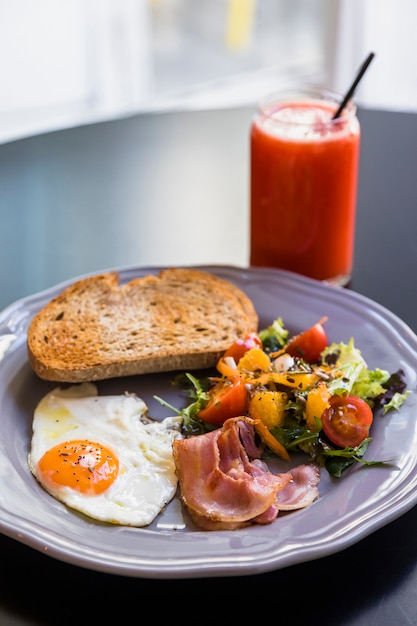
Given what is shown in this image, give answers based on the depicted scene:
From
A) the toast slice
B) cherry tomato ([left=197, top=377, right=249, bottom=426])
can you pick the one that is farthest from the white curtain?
cherry tomato ([left=197, top=377, right=249, bottom=426])

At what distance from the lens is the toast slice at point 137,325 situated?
8.18 ft

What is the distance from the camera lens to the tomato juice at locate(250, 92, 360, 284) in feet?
9.02

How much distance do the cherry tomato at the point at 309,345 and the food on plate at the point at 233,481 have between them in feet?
1.47

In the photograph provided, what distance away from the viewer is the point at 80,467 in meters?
→ 2.05

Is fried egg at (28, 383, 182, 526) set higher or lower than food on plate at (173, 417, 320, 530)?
lower

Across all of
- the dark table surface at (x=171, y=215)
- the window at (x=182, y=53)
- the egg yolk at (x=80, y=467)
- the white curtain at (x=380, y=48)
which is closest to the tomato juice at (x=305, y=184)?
the dark table surface at (x=171, y=215)

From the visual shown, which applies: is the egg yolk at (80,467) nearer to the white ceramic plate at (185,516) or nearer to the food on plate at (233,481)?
the white ceramic plate at (185,516)

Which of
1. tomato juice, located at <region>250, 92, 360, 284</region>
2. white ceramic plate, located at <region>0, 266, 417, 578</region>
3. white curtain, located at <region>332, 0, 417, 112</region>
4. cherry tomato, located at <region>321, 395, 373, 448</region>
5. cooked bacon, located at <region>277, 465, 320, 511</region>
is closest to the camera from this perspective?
white ceramic plate, located at <region>0, 266, 417, 578</region>

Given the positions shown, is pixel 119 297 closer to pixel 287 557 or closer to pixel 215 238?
pixel 215 238

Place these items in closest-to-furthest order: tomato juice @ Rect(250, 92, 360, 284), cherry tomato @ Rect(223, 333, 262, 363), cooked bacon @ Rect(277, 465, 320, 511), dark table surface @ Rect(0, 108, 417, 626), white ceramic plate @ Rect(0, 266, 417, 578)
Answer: white ceramic plate @ Rect(0, 266, 417, 578), dark table surface @ Rect(0, 108, 417, 626), cooked bacon @ Rect(277, 465, 320, 511), cherry tomato @ Rect(223, 333, 262, 363), tomato juice @ Rect(250, 92, 360, 284)

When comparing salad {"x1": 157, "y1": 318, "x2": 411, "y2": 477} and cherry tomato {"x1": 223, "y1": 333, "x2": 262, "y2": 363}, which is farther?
cherry tomato {"x1": 223, "y1": 333, "x2": 262, "y2": 363}

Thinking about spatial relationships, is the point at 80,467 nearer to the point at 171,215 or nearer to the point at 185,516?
the point at 185,516

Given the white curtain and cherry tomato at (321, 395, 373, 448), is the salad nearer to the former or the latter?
cherry tomato at (321, 395, 373, 448)

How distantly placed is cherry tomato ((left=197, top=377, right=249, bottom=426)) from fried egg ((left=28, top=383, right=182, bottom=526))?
10 cm
